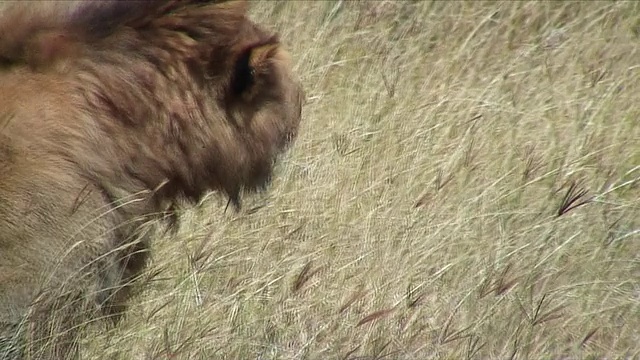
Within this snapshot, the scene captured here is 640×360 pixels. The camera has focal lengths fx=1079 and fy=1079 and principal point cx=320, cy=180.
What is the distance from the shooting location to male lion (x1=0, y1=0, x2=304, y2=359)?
3.29m

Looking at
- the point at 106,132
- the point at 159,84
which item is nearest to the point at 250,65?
the point at 159,84

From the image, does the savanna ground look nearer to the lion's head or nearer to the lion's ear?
the lion's head

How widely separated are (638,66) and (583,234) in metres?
1.74

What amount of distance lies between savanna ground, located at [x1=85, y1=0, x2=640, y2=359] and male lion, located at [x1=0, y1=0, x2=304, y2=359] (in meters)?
0.24

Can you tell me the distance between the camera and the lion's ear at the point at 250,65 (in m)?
3.51

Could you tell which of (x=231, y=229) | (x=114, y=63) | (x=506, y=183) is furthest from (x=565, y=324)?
(x=114, y=63)

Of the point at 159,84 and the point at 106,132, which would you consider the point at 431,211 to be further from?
the point at 106,132

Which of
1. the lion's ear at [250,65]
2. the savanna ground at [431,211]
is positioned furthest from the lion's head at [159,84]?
the savanna ground at [431,211]

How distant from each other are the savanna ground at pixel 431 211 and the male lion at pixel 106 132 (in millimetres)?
239

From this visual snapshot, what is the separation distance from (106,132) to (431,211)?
151 centimetres

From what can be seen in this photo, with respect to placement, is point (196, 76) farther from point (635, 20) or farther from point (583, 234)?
point (635, 20)

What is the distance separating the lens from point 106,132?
341cm

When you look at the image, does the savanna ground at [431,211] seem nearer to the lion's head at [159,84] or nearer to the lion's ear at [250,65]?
the lion's head at [159,84]

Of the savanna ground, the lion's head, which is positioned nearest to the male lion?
the lion's head
